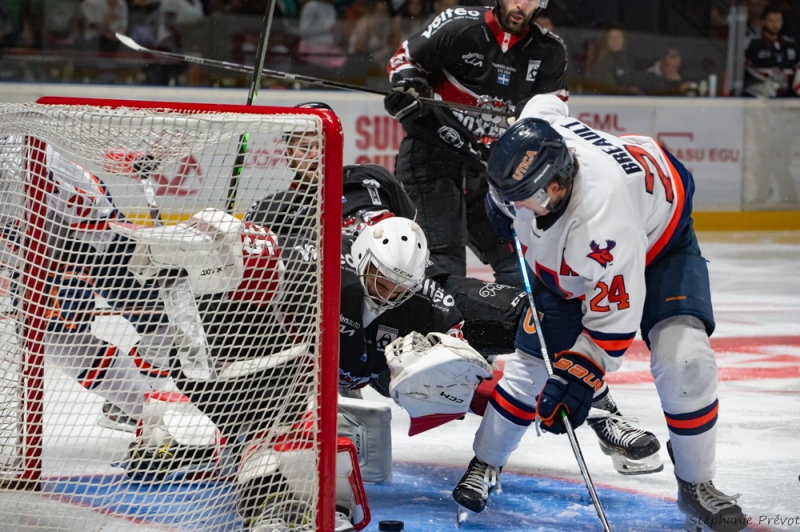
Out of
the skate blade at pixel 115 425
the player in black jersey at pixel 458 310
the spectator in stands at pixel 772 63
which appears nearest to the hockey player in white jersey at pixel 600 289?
the player in black jersey at pixel 458 310

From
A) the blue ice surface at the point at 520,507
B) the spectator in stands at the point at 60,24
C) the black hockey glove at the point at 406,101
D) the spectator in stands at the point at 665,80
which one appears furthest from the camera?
the spectator in stands at the point at 665,80

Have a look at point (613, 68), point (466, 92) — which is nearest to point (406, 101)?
point (466, 92)

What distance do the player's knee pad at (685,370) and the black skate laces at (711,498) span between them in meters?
0.18

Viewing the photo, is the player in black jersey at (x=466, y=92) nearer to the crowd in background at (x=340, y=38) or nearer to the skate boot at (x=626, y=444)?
the skate boot at (x=626, y=444)

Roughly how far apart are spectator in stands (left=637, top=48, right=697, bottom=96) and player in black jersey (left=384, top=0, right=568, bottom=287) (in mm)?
3706

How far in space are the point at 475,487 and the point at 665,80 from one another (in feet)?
17.8

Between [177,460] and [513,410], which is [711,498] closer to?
[513,410]

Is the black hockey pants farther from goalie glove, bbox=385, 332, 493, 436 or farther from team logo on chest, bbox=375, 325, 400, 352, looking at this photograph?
goalie glove, bbox=385, 332, 493, 436

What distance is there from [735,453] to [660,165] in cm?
91

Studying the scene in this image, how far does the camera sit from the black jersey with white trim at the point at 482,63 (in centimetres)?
348

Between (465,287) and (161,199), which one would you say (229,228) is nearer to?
(161,199)

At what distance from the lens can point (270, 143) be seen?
2047 mm

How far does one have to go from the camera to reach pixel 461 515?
231cm

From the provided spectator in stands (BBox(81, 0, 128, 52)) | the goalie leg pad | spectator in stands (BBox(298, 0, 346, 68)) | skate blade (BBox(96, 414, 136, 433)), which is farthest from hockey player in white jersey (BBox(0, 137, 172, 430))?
spectator in stands (BBox(298, 0, 346, 68))
